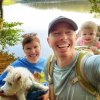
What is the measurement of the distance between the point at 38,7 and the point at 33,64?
7.23 metres

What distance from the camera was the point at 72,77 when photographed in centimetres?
121

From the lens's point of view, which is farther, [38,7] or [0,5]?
[38,7]

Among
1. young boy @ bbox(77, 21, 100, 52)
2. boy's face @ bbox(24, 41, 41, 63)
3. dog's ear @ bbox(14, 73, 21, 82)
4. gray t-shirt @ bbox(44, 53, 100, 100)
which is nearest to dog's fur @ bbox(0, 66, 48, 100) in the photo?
dog's ear @ bbox(14, 73, 21, 82)

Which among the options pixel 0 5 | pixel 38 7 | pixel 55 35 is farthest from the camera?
pixel 38 7

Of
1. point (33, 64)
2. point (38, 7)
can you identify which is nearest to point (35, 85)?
point (33, 64)

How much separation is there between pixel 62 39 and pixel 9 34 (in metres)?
3.62

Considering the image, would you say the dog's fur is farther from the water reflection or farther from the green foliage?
the water reflection

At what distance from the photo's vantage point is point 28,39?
2031 mm

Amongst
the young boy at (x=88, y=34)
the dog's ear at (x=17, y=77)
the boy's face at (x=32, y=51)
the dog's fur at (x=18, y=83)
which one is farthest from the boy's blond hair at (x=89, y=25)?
the dog's ear at (x=17, y=77)

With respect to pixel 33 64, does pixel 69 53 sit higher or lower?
higher

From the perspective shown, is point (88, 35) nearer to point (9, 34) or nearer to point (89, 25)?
point (89, 25)

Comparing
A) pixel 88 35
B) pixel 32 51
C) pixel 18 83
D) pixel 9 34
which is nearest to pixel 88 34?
pixel 88 35

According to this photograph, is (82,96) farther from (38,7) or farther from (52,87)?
(38,7)

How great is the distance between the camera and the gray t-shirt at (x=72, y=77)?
3.55ft
